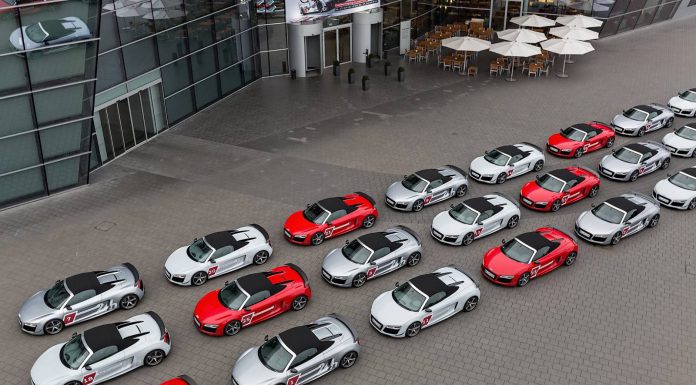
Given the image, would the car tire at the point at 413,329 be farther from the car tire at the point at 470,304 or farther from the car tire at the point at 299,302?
the car tire at the point at 299,302

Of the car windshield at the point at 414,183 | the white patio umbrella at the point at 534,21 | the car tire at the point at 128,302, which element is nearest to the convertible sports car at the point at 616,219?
the car windshield at the point at 414,183

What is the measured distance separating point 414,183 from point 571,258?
5829 mm

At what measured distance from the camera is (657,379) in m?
14.3

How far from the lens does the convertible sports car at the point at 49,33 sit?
19.6 metres

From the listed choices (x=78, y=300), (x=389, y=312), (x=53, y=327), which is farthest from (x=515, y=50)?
(x=53, y=327)

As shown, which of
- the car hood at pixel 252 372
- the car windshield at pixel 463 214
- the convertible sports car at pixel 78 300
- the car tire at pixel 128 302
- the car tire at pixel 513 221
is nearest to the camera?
the car hood at pixel 252 372

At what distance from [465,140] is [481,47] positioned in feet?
30.5

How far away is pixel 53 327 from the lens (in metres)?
15.7

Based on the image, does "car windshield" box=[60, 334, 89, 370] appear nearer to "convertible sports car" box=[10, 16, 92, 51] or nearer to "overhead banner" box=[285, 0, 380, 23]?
"convertible sports car" box=[10, 16, 92, 51]

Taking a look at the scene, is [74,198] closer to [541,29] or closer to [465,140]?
[465,140]

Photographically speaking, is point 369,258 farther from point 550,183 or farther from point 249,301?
point 550,183

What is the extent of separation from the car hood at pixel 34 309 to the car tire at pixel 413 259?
9.59m

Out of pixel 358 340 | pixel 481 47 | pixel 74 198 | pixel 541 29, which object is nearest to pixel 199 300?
pixel 358 340

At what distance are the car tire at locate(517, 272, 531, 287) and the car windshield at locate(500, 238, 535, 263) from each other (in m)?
0.39
